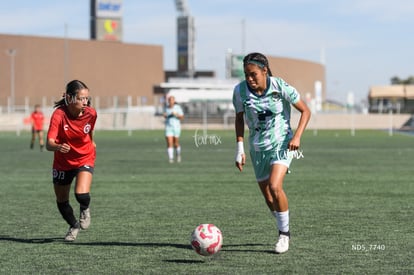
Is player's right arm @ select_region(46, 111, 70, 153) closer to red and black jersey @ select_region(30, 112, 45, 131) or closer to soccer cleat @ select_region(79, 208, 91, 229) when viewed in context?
soccer cleat @ select_region(79, 208, 91, 229)

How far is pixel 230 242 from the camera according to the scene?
382 inches

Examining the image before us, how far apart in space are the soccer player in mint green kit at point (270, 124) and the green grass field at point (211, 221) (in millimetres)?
631

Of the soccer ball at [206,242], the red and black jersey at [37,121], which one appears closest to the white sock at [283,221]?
the soccer ball at [206,242]

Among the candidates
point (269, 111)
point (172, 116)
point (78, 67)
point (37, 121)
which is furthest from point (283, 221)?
point (78, 67)

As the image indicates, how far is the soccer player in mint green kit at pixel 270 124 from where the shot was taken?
890cm

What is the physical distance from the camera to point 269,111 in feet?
29.7

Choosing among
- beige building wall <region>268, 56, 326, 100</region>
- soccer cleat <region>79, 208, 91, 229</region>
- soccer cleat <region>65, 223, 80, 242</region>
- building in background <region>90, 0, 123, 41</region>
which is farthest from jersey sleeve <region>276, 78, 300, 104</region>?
beige building wall <region>268, 56, 326, 100</region>

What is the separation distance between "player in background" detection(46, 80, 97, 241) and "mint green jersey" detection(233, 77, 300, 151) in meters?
1.75

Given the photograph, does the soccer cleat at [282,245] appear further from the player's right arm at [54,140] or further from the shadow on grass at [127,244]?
the player's right arm at [54,140]

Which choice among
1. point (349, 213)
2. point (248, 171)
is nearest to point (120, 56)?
point (248, 171)

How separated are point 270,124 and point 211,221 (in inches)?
115

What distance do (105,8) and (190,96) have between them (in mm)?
→ 29285

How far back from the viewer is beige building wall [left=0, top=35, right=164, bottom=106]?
303 feet

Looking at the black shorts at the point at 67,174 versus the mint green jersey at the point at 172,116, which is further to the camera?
the mint green jersey at the point at 172,116
